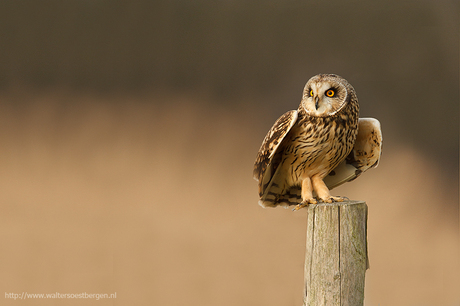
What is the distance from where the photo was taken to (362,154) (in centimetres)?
168

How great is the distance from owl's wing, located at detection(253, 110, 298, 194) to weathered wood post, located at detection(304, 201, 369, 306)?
0.81 feet

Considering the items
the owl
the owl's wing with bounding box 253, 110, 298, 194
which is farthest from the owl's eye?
the owl's wing with bounding box 253, 110, 298, 194

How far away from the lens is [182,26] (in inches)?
110

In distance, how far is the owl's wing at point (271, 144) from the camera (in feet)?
4.66

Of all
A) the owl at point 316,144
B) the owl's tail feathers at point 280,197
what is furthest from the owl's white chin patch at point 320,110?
the owl's tail feathers at point 280,197

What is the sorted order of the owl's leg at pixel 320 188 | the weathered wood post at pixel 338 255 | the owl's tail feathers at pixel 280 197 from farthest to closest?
the owl's tail feathers at pixel 280 197 → the owl's leg at pixel 320 188 → the weathered wood post at pixel 338 255

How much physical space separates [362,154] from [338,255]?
0.50 m

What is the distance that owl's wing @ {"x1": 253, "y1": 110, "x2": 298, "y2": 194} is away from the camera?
1421mm

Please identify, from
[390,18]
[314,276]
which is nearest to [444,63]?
[390,18]

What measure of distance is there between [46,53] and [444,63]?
2.80 m

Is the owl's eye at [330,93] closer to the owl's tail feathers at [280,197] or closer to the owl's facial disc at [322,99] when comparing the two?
the owl's facial disc at [322,99]

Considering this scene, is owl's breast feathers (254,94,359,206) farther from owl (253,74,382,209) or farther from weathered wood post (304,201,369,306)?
weathered wood post (304,201,369,306)

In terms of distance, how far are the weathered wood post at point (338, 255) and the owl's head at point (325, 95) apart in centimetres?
33

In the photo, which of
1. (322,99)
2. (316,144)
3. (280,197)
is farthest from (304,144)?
(280,197)
